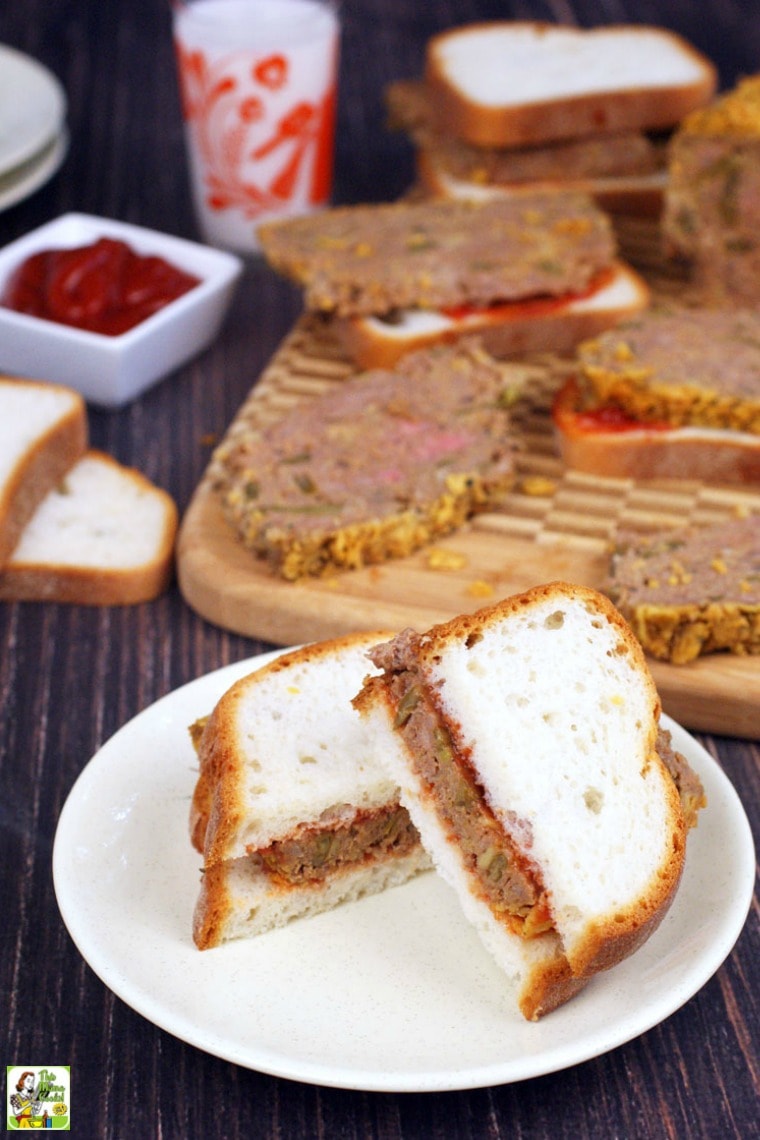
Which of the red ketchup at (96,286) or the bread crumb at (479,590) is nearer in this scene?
the bread crumb at (479,590)

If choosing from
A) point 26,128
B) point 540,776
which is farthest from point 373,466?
point 26,128

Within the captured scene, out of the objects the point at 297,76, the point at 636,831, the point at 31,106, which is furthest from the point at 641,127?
the point at 636,831

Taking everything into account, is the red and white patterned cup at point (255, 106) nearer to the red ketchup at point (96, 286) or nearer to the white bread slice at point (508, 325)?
the red ketchup at point (96, 286)

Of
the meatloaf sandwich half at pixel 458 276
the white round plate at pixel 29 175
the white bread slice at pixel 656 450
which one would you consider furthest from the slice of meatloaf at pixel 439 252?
the white round plate at pixel 29 175

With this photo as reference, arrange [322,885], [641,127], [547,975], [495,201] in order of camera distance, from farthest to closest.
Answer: [641,127], [495,201], [322,885], [547,975]

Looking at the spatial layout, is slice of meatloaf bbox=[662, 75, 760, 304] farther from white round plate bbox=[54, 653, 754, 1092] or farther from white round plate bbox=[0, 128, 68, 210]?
white round plate bbox=[54, 653, 754, 1092]

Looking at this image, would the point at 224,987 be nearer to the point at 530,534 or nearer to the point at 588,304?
the point at 530,534
